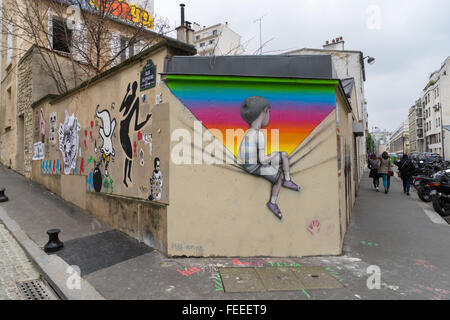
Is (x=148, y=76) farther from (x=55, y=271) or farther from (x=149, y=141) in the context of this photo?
(x=55, y=271)

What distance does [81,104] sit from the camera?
280 inches

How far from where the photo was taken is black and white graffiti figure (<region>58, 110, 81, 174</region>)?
732cm

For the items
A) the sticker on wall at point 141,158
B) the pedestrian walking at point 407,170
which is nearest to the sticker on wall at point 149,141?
the sticker on wall at point 141,158

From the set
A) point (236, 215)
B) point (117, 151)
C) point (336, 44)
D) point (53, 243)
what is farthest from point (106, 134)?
point (336, 44)

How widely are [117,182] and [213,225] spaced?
255 cm

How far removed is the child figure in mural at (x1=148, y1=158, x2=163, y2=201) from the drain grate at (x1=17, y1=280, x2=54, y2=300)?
1.97 metres

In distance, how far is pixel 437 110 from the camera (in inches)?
1966

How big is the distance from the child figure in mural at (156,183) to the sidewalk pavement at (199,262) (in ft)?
3.12

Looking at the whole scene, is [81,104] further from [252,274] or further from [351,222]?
[351,222]

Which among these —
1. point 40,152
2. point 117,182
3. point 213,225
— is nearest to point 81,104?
point 117,182

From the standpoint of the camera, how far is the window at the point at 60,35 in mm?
10364

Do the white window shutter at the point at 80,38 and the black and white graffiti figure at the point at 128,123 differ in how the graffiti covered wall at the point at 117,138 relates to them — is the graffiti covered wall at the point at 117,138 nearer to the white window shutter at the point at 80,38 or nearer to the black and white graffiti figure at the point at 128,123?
the black and white graffiti figure at the point at 128,123

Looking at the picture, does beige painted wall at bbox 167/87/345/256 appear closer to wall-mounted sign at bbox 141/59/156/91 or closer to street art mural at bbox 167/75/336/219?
street art mural at bbox 167/75/336/219

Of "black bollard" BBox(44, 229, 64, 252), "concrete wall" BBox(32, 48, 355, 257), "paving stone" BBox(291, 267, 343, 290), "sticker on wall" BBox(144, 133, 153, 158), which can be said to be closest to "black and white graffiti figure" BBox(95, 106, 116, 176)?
"sticker on wall" BBox(144, 133, 153, 158)
